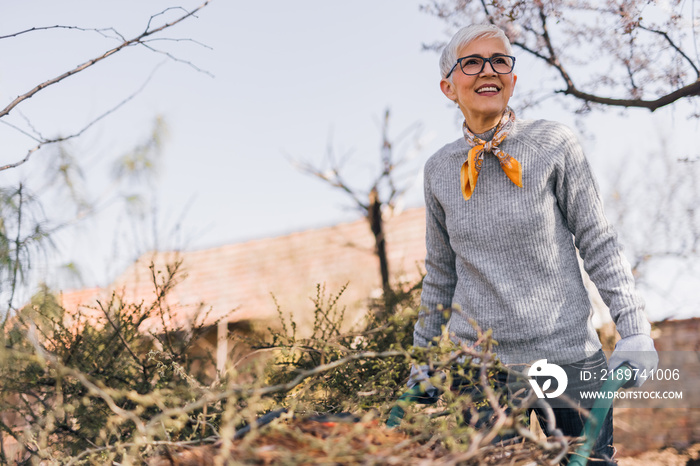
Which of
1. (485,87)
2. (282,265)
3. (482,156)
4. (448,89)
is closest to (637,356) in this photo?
(482,156)

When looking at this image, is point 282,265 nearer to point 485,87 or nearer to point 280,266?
point 280,266

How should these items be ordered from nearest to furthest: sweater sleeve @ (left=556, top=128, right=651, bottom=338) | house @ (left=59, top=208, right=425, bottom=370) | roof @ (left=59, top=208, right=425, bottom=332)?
sweater sleeve @ (left=556, top=128, right=651, bottom=338) < house @ (left=59, top=208, right=425, bottom=370) < roof @ (left=59, top=208, right=425, bottom=332)

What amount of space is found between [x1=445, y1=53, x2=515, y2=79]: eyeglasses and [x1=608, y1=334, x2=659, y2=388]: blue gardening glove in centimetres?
92

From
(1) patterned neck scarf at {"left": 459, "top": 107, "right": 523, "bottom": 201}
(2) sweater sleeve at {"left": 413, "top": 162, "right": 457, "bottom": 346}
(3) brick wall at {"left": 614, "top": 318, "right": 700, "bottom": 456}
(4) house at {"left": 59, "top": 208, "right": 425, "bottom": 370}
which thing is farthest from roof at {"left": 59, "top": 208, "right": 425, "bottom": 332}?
(1) patterned neck scarf at {"left": 459, "top": 107, "right": 523, "bottom": 201}

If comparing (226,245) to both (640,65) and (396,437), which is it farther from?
(396,437)

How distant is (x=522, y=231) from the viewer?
5.94ft

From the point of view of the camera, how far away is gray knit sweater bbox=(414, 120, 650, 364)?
178 cm

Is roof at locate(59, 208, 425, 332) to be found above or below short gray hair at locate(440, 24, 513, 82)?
below

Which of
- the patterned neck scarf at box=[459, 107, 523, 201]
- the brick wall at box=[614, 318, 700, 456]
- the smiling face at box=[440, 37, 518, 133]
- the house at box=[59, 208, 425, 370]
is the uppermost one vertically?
the smiling face at box=[440, 37, 518, 133]

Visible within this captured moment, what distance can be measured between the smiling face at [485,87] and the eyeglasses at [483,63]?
0.04ft

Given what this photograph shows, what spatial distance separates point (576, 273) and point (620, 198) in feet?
18.4

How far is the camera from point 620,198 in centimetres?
688

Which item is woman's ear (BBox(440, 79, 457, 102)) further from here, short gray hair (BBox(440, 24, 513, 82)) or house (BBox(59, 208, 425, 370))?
house (BBox(59, 208, 425, 370))

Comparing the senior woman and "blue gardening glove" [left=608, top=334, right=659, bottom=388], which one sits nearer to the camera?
"blue gardening glove" [left=608, top=334, right=659, bottom=388]
